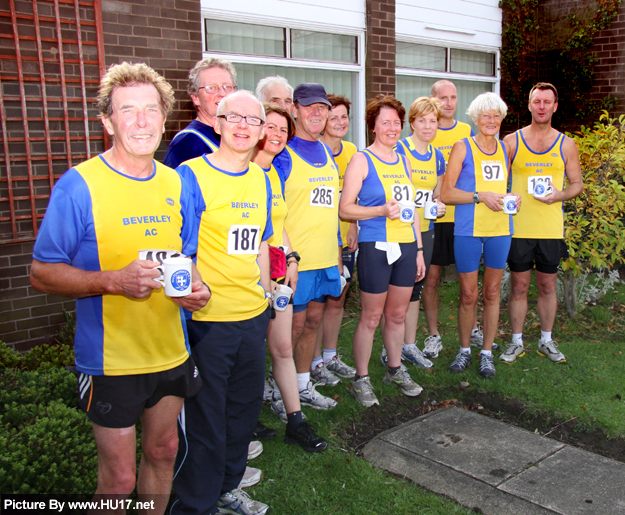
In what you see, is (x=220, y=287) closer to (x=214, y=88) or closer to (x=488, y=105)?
(x=214, y=88)

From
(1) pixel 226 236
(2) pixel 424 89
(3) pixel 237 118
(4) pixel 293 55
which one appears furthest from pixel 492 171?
(2) pixel 424 89

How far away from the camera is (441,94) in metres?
5.61

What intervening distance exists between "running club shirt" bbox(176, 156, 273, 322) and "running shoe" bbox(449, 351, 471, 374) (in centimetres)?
275

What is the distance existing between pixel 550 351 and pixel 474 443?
1.92 meters

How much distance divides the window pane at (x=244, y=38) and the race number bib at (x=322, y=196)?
3504 millimetres

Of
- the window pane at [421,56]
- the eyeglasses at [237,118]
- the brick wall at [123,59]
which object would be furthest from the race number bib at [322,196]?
the window pane at [421,56]

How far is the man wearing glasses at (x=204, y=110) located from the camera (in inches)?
120

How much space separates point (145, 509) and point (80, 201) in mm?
1314

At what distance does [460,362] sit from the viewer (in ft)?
16.3

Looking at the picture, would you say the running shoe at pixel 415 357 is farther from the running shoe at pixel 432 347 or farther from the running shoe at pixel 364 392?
the running shoe at pixel 364 392

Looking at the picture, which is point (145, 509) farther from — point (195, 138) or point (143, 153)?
point (195, 138)

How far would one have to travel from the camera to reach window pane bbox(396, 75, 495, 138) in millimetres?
8781

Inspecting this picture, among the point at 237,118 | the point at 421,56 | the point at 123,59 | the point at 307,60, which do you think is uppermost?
the point at 421,56

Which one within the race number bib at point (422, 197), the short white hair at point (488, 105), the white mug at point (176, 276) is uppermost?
the short white hair at point (488, 105)
